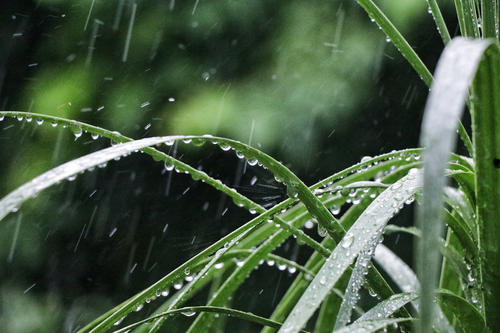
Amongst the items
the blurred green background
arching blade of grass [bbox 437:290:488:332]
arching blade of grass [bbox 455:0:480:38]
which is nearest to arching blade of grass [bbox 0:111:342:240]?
arching blade of grass [bbox 437:290:488:332]

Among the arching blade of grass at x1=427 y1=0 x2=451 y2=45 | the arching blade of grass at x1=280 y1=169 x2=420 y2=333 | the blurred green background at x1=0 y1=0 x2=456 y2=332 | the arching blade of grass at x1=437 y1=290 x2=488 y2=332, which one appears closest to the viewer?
the arching blade of grass at x1=280 y1=169 x2=420 y2=333

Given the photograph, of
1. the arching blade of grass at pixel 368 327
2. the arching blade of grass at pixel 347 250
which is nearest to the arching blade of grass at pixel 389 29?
the arching blade of grass at pixel 347 250

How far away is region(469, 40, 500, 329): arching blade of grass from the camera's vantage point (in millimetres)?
379

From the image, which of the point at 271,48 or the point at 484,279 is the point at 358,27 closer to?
the point at 271,48

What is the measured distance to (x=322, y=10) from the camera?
1.74m

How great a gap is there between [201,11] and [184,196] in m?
0.63

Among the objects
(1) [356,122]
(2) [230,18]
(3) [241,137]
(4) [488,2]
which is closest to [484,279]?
(4) [488,2]

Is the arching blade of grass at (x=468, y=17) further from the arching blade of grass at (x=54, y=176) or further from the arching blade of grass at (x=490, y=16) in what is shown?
the arching blade of grass at (x=54, y=176)

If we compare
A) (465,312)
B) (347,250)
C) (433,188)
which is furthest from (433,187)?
(465,312)

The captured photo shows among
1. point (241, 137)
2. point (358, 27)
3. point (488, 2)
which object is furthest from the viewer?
point (358, 27)

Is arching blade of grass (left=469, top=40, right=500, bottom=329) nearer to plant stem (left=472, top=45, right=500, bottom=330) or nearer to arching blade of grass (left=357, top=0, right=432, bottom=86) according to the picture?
plant stem (left=472, top=45, right=500, bottom=330)

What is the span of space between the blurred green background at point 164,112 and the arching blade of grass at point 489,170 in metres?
1.19

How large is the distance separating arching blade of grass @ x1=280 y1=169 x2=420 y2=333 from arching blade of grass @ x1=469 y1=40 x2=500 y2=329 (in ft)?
0.18

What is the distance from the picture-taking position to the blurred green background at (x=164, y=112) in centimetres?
168
